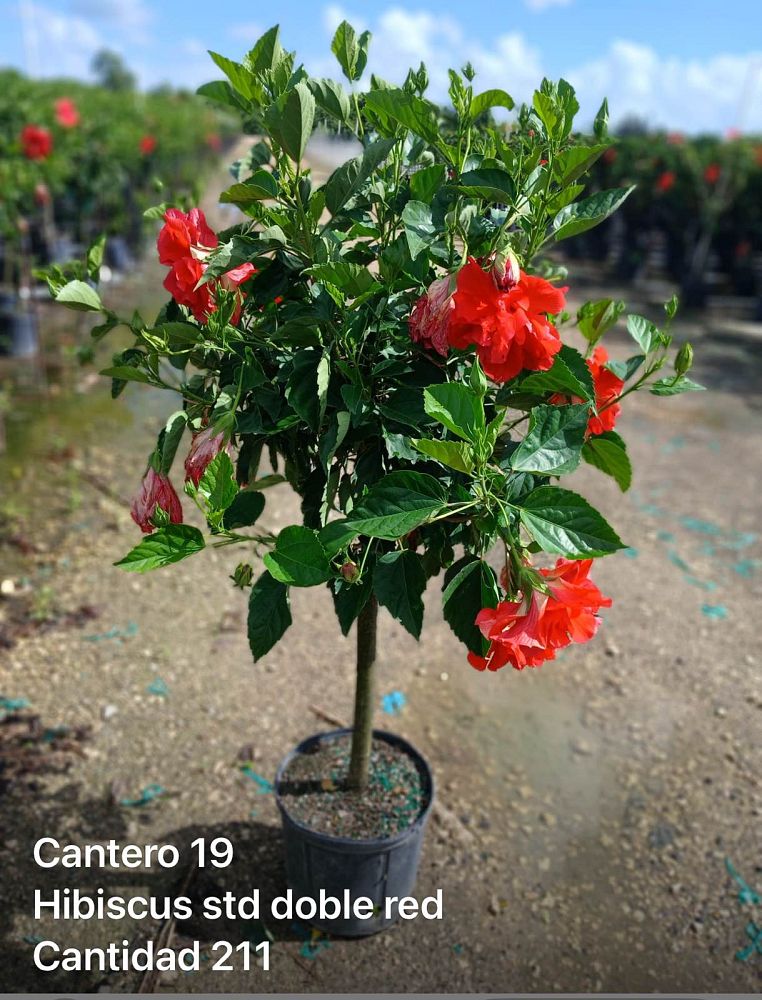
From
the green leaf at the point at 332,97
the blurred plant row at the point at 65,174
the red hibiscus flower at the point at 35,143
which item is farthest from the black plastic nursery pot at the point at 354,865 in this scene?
the red hibiscus flower at the point at 35,143

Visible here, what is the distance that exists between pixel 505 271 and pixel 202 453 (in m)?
0.48

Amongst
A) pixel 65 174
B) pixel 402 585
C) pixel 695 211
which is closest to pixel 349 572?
pixel 402 585

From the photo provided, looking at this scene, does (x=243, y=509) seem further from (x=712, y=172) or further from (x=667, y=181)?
(x=667, y=181)

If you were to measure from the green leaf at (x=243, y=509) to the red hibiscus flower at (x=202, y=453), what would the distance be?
7.6 inches

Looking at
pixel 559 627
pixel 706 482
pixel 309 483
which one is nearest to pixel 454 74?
pixel 309 483

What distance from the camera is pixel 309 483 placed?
4.35 feet

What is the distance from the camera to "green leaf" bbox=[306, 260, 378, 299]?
1.06 m

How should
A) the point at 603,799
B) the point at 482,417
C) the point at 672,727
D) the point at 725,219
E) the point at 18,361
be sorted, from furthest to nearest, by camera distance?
the point at 725,219, the point at 18,361, the point at 672,727, the point at 603,799, the point at 482,417

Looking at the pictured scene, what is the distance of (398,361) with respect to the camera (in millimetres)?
1179

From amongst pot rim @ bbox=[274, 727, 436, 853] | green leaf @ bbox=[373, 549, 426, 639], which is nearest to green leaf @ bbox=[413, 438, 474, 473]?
green leaf @ bbox=[373, 549, 426, 639]

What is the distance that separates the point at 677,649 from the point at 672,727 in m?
0.48

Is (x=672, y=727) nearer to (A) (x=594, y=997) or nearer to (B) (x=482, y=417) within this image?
(A) (x=594, y=997)

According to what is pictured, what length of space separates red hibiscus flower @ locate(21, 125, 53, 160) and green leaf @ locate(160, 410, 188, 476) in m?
5.83

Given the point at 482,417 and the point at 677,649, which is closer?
the point at 482,417
